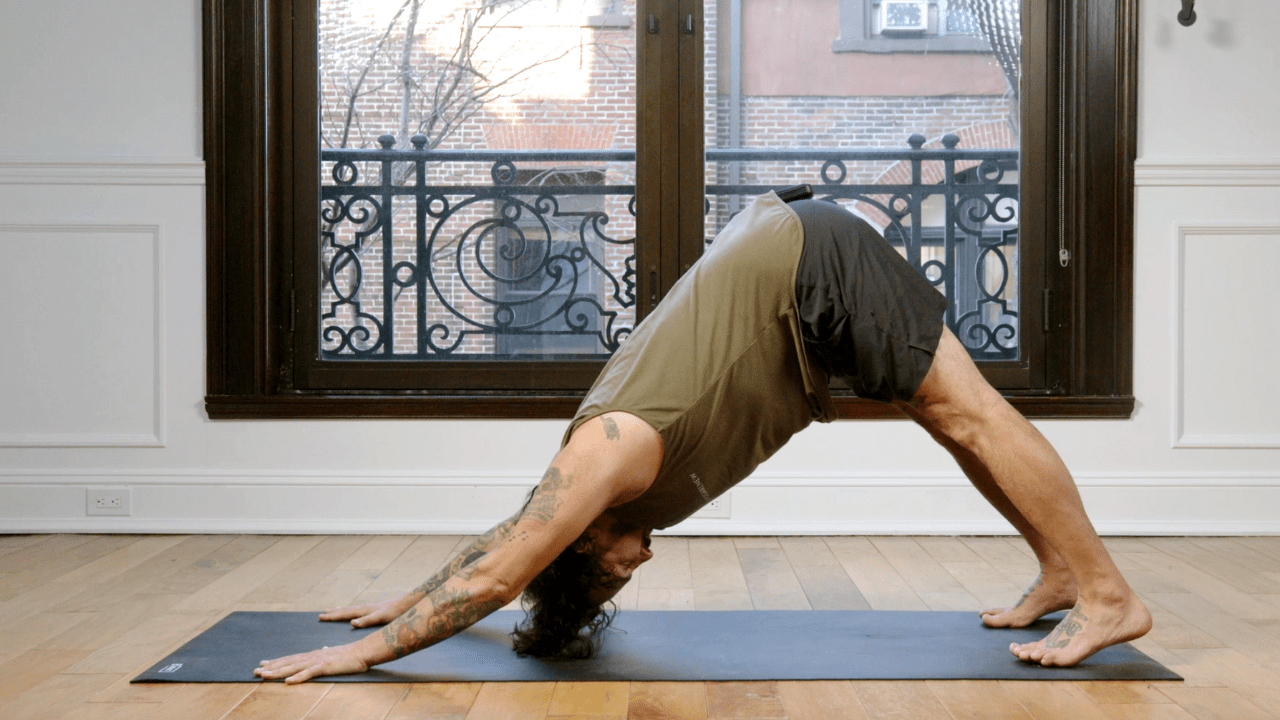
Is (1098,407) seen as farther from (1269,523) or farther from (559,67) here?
(559,67)

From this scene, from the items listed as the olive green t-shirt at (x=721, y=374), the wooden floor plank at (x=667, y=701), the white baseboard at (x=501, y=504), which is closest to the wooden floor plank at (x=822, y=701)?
the wooden floor plank at (x=667, y=701)

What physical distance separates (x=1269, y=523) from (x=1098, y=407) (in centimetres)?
68

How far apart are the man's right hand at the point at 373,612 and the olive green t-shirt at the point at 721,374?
54 cm

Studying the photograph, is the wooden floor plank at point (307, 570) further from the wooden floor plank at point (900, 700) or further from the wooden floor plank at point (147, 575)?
the wooden floor plank at point (900, 700)

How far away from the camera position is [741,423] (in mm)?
1881

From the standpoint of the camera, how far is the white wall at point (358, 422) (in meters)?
3.39

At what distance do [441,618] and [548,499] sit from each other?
0.28 metres

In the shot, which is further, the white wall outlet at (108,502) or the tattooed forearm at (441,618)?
the white wall outlet at (108,502)

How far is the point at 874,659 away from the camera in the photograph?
6.35 feet

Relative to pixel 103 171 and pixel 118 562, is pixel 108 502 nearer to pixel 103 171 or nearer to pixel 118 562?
pixel 118 562

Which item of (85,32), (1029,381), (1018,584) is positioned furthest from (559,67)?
(1018,584)

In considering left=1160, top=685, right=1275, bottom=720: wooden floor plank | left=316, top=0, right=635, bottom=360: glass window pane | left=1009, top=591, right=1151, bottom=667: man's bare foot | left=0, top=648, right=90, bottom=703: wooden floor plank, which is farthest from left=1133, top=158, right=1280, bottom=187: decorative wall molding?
left=0, top=648, right=90, bottom=703: wooden floor plank

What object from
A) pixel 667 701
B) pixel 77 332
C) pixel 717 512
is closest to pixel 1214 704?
pixel 667 701

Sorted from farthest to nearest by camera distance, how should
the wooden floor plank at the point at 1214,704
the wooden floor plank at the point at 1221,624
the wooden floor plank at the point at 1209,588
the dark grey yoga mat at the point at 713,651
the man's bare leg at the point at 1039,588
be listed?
the wooden floor plank at the point at 1209,588 < the man's bare leg at the point at 1039,588 < the wooden floor plank at the point at 1221,624 < the dark grey yoga mat at the point at 713,651 < the wooden floor plank at the point at 1214,704
